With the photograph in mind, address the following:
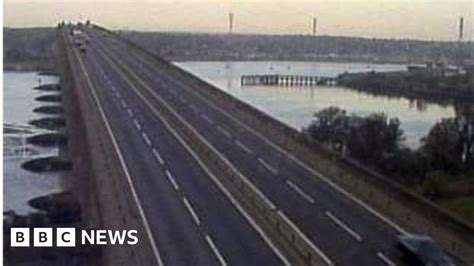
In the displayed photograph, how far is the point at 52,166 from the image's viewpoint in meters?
4.12

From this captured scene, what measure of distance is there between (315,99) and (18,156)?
142 inches

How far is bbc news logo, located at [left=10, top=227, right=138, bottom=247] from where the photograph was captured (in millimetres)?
2268

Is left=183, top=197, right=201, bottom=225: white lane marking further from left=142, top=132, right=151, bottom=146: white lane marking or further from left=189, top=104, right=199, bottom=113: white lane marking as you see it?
left=189, top=104, right=199, bottom=113: white lane marking

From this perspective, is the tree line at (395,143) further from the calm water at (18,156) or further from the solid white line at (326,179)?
the calm water at (18,156)

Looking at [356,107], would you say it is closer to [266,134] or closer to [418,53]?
[266,134]

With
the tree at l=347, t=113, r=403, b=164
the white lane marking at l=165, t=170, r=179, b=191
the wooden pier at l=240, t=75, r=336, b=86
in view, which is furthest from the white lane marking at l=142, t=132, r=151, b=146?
the wooden pier at l=240, t=75, r=336, b=86

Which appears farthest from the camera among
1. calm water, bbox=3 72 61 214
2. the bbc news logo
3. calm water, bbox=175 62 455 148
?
calm water, bbox=175 62 455 148

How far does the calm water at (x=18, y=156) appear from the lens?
286 centimetres

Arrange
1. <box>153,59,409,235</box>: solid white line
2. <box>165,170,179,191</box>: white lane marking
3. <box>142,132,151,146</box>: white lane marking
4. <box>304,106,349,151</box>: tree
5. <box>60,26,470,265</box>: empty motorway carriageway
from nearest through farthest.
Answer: <box>60,26,470,265</box>: empty motorway carriageway < <box>153,59,409,235</box>: solid white line < <box>165,170,179,191</box>: white lane marking < <box>142,132,151,146</box>: white lane marking < <box>304,106,349,151</box>: tree

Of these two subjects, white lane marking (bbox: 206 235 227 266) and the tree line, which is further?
the tree line

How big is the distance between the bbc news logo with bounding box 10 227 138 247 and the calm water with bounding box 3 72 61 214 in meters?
0.33

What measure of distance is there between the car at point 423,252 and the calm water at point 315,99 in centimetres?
199

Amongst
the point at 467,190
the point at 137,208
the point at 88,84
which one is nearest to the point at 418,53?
the point at 467,190

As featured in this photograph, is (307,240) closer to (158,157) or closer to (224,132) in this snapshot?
(158,157)
